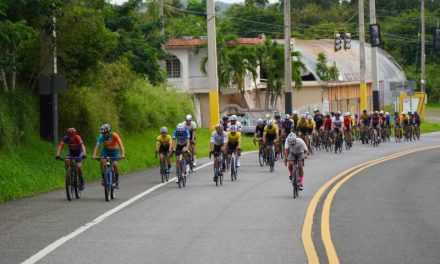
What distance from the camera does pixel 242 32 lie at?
4363 inches

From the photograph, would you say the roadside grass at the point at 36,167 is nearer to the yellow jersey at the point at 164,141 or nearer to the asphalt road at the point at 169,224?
the asphalt road at the point at 169,224

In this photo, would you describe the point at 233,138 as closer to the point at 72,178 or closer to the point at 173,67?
the point at 72,178

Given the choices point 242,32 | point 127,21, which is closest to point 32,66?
point 127,21

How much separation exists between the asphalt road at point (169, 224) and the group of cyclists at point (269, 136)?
92 centimetres

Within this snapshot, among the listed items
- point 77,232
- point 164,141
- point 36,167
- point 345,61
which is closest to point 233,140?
point 164,141

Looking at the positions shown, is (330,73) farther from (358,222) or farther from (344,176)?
(358,222)

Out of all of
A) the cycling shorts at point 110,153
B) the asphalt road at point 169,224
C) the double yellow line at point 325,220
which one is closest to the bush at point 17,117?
the asphalt road at point 169,224

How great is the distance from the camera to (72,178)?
22.0 metres

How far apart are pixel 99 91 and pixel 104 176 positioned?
44.8 ft

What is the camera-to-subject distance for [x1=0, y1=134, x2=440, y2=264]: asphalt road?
13.4m

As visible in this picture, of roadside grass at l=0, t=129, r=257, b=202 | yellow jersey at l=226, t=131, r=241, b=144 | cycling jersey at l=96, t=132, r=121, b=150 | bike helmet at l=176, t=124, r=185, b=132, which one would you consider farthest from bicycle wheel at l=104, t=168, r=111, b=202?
yellow jersey at l=226, t=131, r=241, b=144

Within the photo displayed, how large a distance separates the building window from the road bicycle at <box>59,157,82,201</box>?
42251 millimetres

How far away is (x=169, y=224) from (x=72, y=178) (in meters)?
5.85

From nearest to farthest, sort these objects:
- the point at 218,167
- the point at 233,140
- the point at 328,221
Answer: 1. the point at 328,221
2. the point at 218,167
3. the point at 233,140
